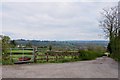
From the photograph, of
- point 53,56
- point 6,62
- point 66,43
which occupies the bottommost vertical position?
point 6,62

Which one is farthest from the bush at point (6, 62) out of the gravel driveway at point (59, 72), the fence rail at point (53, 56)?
the gravel driveway at point (59, 72)

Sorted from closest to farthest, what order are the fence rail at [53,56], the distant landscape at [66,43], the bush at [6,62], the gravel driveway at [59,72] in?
the gravel driveway at [59,72], the bush at [6,62], the fence rail at [53,56], the distant landscape at [66,43]

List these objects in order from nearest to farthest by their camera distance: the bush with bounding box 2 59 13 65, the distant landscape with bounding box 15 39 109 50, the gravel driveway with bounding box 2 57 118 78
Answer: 1. the gravel driveway with bounding box 2 57 118 78
2. the bush with bounding box 2 59 13 65
3. the distant landscape with bounding box 15 39 109 50

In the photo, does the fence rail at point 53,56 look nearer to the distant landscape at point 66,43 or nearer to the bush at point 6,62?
the distant landscape at point 66,43

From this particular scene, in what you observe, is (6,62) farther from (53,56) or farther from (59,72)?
(59,72)

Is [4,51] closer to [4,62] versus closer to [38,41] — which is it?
[4,62]

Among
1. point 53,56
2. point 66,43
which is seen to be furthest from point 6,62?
point 66,43

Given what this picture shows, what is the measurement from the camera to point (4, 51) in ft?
55.9

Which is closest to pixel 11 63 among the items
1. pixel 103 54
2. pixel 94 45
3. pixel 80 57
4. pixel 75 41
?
pixel 80 57

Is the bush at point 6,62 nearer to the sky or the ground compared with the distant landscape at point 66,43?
nearer to the ground

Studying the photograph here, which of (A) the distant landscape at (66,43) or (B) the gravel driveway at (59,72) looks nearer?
(B) the gravel driveway at (59,72)

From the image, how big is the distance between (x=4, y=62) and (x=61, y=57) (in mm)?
6552

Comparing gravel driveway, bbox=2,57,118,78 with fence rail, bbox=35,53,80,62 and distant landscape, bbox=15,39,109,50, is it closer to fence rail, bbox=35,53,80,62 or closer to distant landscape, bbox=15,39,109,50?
fence rail, bbox=35,53,80,62

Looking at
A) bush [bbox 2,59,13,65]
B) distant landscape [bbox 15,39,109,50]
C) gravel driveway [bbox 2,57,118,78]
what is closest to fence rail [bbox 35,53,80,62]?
distant landscape [bbox 15,39,109,50]
